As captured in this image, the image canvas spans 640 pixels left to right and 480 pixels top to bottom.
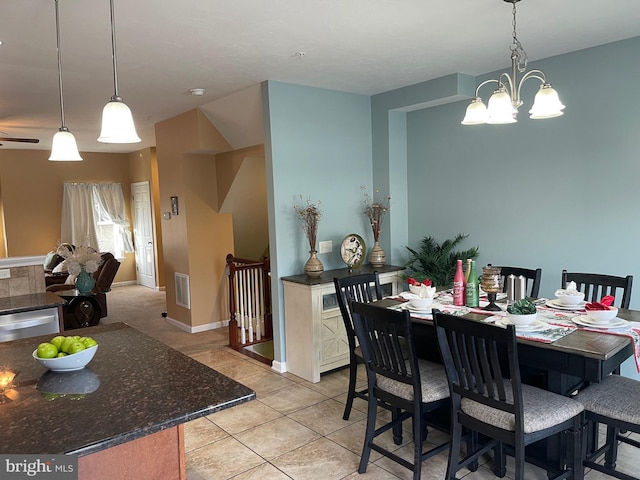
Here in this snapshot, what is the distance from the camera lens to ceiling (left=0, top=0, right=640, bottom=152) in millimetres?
2637

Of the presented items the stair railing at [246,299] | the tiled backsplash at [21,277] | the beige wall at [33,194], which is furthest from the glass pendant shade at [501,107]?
the beige wall at [33,194]

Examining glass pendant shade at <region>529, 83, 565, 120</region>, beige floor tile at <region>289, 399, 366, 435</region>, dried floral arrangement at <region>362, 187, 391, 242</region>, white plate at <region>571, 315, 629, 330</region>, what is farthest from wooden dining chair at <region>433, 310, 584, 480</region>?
dried floral arrangement at <region>362, 187, 391, 242</region>

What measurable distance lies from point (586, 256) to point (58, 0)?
12.7ft

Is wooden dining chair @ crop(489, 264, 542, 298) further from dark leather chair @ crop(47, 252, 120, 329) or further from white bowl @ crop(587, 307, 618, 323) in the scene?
dark leather chair @ crop(47, 252, 120, 329)

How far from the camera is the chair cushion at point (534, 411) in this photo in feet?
6.99

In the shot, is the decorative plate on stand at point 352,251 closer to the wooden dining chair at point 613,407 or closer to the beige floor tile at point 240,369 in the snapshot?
the beige floor tile at point 240,369

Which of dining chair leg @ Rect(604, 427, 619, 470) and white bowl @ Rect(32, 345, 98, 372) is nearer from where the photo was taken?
white bowl @ Rect(32, 345, 98, 372)

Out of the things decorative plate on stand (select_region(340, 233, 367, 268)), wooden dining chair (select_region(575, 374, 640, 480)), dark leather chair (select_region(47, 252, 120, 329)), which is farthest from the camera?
dark leather chair (select_region(47, 252, 120, 329))

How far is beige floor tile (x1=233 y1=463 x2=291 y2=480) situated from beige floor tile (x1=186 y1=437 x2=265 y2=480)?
40mm

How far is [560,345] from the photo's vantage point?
2.19 metres

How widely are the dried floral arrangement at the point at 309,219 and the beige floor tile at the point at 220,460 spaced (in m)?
1.87

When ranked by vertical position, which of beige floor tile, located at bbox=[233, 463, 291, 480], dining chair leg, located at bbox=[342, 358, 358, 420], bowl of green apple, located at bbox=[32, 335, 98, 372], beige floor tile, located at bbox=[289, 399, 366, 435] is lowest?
Result: beige floor tile, located at bbox=[233, 463, 291, 480]

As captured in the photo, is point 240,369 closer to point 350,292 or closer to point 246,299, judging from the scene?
point 246,299

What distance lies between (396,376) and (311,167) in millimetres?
2460
